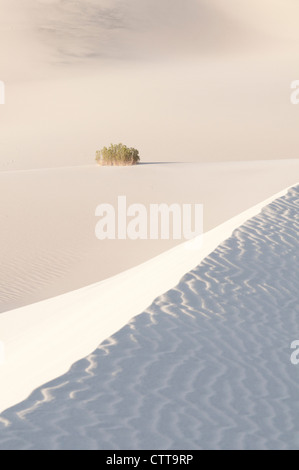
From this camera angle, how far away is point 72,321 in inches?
296

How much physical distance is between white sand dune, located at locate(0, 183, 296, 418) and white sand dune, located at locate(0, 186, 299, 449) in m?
0.18

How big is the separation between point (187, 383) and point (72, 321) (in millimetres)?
2608

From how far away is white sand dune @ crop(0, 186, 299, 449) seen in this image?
4.41 meters

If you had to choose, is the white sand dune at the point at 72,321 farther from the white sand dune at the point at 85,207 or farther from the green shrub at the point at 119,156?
the green shrub at the point at 119,156

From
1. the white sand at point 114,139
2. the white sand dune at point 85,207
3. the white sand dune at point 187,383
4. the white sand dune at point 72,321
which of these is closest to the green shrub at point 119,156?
the white sand dune at point 85,207

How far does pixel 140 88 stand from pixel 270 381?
48023mm

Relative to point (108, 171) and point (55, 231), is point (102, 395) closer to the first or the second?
point (55, 231)

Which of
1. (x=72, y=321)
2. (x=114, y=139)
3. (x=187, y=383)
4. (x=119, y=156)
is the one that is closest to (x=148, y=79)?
(x=114, y=139)

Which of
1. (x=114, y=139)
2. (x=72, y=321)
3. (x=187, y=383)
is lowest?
(x=187, y=383)

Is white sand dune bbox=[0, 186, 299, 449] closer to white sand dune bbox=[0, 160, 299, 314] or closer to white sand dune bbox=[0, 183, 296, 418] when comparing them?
white sand dune bbox=[0, 183, 296, 418]

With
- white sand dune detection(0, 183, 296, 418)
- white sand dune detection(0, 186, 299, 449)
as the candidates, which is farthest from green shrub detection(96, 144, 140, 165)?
white sand dune detection(0, 186, 299, 449)

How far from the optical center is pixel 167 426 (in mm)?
4516

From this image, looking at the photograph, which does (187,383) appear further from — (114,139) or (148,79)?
(148,79)

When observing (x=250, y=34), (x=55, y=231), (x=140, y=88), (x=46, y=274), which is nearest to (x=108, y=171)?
(x=55, y=231)
